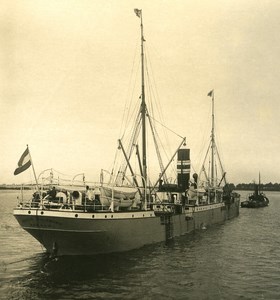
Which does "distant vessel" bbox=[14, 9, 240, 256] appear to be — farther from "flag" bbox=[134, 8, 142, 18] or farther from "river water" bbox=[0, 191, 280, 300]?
"flag" bbox=[134, 8, 142, 18]

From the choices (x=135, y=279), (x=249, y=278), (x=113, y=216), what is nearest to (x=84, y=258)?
(x=113, y=216)

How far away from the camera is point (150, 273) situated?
22.9m

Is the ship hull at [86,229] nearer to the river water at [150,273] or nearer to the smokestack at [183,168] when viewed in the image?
the river water at [150,273]

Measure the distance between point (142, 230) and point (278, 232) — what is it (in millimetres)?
21733

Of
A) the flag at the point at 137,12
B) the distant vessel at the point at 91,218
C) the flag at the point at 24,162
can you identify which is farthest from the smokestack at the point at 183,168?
the flag at the point at 24,162

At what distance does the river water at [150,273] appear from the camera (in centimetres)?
1909

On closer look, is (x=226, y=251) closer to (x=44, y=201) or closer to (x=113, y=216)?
(x=113, y=216)

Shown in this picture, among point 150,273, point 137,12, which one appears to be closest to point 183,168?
point 137,12

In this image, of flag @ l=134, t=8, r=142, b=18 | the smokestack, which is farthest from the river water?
flag @ l=134, t=8, r=142, b=18

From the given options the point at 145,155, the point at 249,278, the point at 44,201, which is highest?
the point at 145,155

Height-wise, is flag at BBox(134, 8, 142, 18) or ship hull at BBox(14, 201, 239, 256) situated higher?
flag at BBox(134, 8, 142, 18)

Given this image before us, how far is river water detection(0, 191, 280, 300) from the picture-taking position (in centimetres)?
1909

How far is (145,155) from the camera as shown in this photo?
3478 centimetres

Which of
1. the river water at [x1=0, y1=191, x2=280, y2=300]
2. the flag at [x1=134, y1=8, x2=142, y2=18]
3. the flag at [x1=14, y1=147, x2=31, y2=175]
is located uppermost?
the flag at [x1=134, y1=8, x2=142, y2=18]
